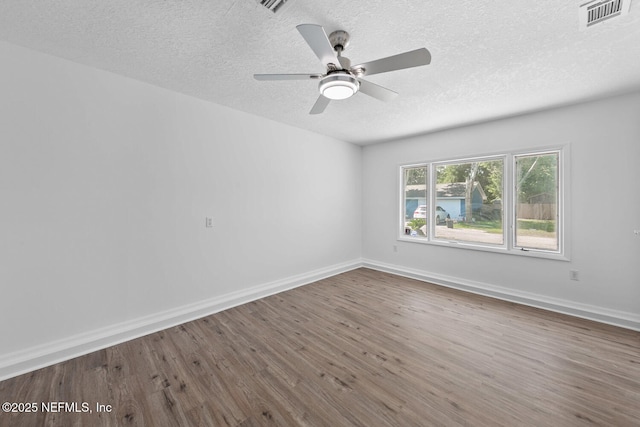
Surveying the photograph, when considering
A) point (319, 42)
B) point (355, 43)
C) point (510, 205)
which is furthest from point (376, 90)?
point (510, 205)

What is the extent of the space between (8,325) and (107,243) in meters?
0.86

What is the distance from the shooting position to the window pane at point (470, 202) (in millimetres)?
3779

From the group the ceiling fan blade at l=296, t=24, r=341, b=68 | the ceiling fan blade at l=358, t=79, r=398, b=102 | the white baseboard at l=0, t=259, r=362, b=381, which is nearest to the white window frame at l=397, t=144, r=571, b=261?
the ceiling fan blade at l=358, t=79, r=398, b=102

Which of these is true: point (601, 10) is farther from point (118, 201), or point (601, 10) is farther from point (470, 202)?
point (118, 201)

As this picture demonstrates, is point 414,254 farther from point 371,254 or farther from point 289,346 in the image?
point 289,346

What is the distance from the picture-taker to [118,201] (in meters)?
2.45

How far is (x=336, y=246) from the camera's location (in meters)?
4.83

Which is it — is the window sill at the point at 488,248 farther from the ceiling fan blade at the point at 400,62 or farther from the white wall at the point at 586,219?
the ceiling fan blade at the point at 400,62

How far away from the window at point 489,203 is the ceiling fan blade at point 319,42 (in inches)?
129

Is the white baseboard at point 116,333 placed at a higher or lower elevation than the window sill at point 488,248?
lower

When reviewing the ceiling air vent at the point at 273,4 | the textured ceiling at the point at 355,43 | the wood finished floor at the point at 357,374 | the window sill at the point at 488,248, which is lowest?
the wood finished floor at the point at 357,374

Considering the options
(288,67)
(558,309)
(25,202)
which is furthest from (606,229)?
(25,202)

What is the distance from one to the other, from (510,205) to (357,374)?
3.32m

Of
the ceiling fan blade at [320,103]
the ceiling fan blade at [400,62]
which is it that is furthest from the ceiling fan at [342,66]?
the ceiling fan blade at [320,103]
